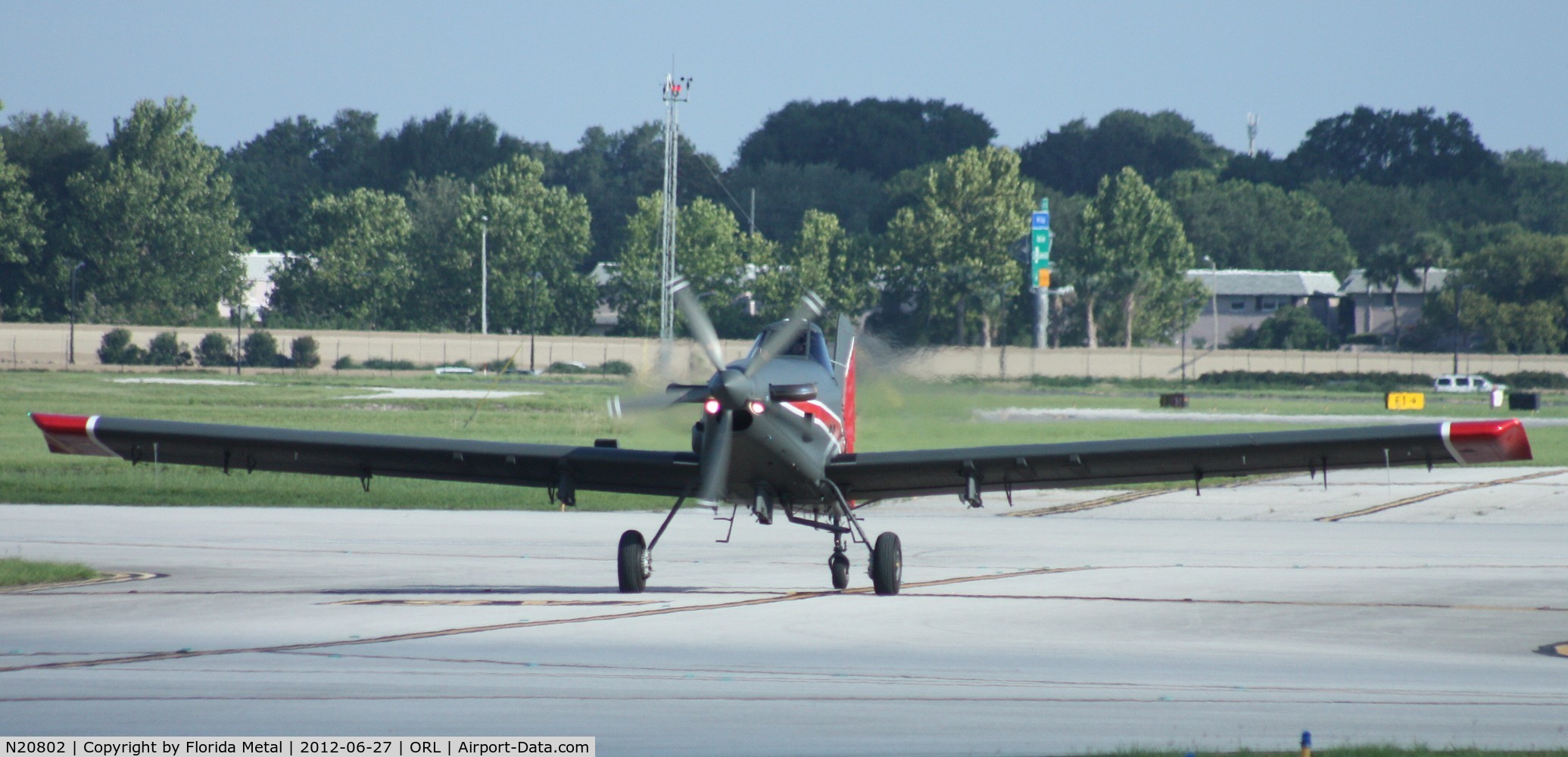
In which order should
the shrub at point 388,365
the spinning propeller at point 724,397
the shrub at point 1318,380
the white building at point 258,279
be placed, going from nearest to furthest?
1. the spinning propeller at point 724,397
2. the shrub at point 1318,380
3. the shrub at point 388,365
4. the white building at point 258,279

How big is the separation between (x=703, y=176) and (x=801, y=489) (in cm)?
14411

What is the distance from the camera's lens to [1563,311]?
110m

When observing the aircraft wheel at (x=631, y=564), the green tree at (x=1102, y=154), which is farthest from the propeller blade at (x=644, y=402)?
the green tree at (x=1102, y=154)

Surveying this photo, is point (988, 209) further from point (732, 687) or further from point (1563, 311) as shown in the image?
point (732, 687)

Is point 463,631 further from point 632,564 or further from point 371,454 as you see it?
point 371,454

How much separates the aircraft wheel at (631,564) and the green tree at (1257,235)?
135287 millimetres

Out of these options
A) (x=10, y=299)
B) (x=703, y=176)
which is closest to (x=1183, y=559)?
(x=10, y=299)

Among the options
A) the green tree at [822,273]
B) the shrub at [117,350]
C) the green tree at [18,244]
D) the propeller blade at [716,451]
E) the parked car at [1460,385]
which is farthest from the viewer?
the green tree at [18,244]

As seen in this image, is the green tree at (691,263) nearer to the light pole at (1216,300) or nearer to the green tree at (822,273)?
the green tree at (822,273)

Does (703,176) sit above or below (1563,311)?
above

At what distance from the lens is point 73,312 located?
10500 centimetres

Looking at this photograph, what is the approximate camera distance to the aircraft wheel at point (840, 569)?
16250 millimetres

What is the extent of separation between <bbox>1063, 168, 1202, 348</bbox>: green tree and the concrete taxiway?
86.7m

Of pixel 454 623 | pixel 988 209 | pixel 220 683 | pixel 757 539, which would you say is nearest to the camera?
pixel 220 683
